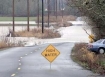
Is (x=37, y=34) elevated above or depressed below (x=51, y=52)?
above

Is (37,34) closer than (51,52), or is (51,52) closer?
(51,52)

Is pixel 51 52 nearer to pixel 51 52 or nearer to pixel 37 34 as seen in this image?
pixel 51 52

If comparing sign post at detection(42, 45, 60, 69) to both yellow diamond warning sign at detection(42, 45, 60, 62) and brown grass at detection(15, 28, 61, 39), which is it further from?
brown grass at detection(15, 28, 61, 39)

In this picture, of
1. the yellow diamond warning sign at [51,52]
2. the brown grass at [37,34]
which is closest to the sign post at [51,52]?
the yellow diamond warning sign at [51,52]

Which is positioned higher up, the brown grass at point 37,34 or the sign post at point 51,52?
the brown grass at point 37,34

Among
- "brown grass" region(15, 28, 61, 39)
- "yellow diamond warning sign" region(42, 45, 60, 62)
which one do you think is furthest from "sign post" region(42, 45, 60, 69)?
A: "brown grass" region(15, 28, 61, 39)

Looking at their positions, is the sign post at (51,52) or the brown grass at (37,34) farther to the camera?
the brown grass at (37,34)

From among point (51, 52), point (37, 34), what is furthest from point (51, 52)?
point (37, 34)

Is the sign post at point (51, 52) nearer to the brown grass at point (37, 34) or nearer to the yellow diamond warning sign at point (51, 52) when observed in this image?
the yellow diamond warning sign at point (51, 52)

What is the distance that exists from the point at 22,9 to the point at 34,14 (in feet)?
23.5

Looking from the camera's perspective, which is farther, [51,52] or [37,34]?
[37,34]

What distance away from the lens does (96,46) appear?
1248 inches

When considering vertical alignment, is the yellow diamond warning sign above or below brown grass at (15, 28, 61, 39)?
below

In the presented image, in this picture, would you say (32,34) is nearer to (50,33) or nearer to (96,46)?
(50,33)
